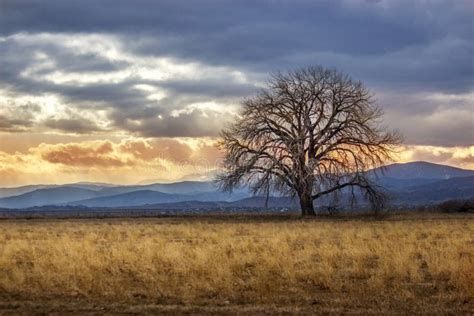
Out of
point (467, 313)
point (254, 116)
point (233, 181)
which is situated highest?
point (254, 116)

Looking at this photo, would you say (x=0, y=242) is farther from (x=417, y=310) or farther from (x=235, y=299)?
(x=417, y=310)

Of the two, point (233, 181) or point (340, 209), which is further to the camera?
point (340, 209)

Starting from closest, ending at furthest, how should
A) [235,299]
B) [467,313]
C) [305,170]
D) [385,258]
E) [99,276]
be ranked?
[467,313] < [235,299] < [99,276] < [385,258] < [305,170]

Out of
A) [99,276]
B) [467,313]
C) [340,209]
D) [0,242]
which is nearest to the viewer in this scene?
[467,313]

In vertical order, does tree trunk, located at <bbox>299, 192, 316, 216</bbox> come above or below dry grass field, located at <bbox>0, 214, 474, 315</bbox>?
above

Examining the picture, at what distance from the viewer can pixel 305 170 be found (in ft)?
161

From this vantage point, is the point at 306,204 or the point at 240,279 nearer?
the point at 240,279

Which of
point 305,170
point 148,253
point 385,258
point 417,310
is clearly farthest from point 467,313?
point 305,170

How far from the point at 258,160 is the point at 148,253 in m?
29.6

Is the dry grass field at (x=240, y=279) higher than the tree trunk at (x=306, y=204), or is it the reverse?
the tree trunk at (x=306, y=204)

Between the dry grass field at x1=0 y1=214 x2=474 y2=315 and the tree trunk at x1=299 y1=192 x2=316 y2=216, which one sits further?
the tree trunk at x1=299 y1=192 x2=316 y2=216

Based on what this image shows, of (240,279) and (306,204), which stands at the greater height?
(306,204)

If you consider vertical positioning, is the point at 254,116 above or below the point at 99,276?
above

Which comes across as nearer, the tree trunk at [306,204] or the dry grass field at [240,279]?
the dry grass field at [240,279]
